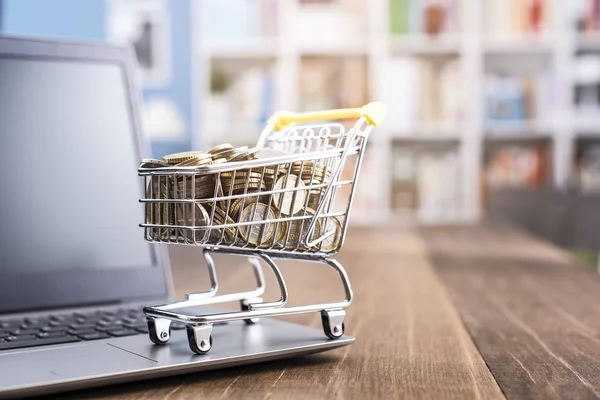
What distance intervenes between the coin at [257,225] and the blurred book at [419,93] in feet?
11.3

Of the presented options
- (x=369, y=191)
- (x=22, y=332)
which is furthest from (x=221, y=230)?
(x=369, y=191)

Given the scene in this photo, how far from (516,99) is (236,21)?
1.51 meters

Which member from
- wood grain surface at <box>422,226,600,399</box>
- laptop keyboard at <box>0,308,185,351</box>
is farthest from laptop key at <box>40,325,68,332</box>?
wood grain surface at <box>422,226,600,399</box>

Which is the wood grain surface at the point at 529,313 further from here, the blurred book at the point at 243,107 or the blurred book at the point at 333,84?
the blurred book at the point at 243,107

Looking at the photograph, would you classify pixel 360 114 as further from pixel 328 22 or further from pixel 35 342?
pixel 328 22

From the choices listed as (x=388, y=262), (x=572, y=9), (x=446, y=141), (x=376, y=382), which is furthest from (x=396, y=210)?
(x=376, y=382)

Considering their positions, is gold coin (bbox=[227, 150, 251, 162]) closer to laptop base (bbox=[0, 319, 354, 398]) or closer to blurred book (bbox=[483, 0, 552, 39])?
laptop base (bbox=[0, 319, 354, 398])

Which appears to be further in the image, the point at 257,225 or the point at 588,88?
the point at 588,88

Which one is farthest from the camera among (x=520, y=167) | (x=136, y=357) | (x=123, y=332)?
(x=520, y=167)

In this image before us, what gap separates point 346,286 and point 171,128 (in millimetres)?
3515

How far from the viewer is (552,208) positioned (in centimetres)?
316

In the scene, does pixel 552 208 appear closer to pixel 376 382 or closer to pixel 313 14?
pixel 313 14

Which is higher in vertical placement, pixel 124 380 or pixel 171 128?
pixel 171 128

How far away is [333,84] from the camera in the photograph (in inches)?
161
